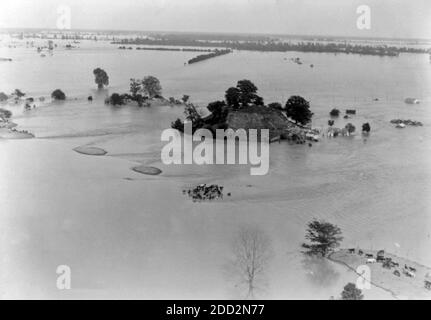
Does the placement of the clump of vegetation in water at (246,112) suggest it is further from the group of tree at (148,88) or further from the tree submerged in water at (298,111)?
the group of tree at (148,88)

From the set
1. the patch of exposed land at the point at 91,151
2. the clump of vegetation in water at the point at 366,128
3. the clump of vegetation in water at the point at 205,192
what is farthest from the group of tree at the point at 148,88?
the clump of vegetation in water at the point at 205,192

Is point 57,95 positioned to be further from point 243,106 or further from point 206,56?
point 206,56

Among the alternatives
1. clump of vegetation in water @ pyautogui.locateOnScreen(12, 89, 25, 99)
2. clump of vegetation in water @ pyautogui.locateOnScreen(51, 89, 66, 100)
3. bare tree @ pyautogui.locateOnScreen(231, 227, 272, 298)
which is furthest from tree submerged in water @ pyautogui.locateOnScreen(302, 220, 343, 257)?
clump of vegetation in water @ pyautogui.locateOnScreen(12, 89, 25, 99)

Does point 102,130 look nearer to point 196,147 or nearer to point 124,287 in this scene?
point 196,147

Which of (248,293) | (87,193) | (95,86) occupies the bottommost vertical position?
(248,293)

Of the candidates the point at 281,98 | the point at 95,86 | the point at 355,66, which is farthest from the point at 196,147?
the point at 355,66

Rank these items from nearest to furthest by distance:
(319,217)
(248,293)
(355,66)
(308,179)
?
(248,293) < (319,217) < (308,179) < (355,66)
